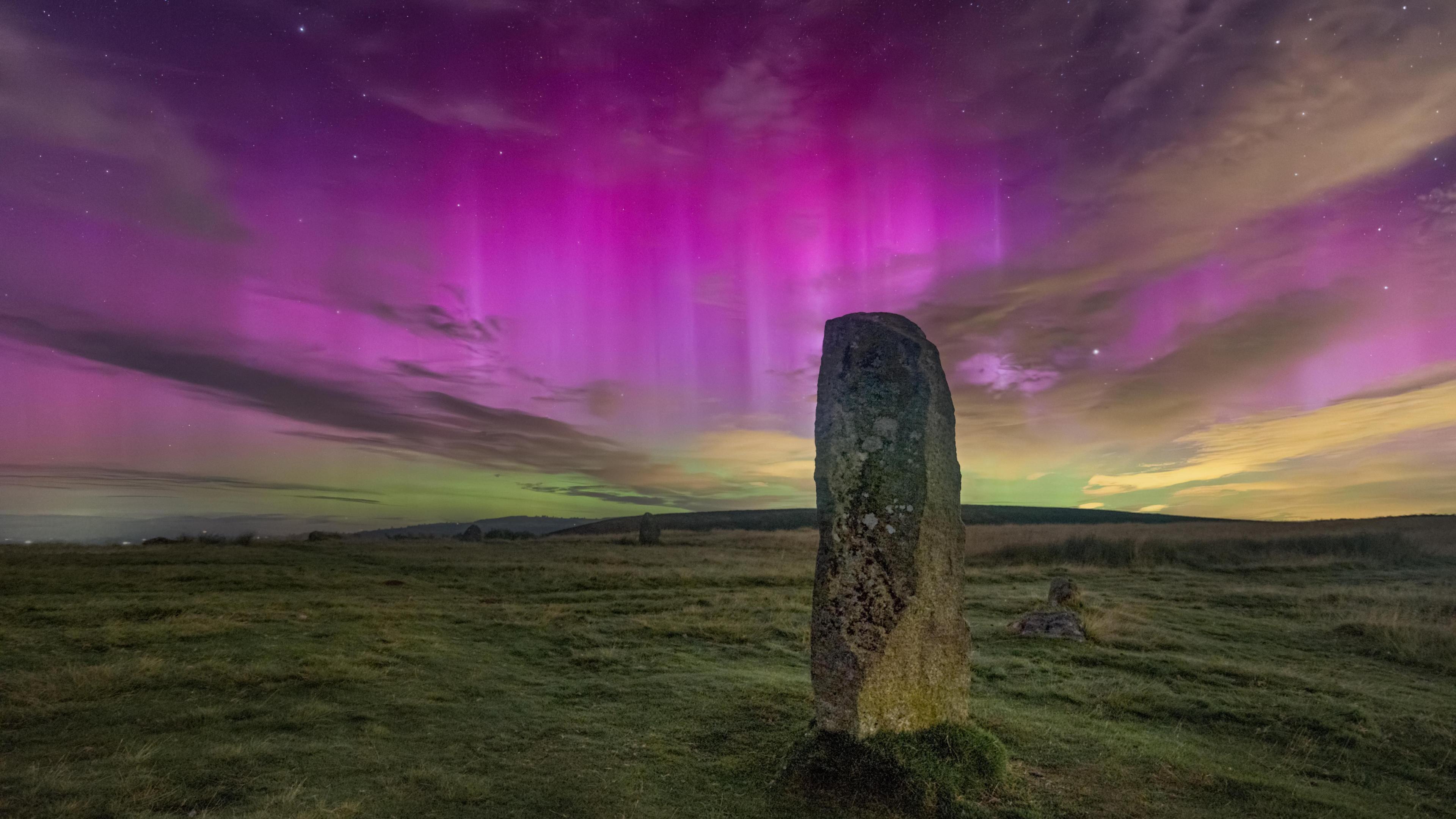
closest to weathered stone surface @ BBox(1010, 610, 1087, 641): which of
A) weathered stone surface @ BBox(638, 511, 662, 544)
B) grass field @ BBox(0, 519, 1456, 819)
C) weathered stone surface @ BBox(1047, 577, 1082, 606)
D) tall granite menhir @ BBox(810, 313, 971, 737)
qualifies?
grass field @ BBox(0, 519, 1456, 819)

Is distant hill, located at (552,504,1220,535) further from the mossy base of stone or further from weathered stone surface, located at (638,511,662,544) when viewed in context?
the mossy base of stone

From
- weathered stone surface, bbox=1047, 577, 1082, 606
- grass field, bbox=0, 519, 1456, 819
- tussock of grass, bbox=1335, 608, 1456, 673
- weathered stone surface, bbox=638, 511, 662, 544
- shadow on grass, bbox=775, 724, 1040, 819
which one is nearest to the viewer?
shadow on grass, bbox=775, 724, 1040, 819

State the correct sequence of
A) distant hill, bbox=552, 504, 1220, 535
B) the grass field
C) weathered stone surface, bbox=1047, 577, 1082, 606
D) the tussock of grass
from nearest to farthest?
the grass field → the tussock of grass → weathered stone surface, bbox=1047, 577, 1082, 606 → distant hill, bbox=552, 504, 1220, 535

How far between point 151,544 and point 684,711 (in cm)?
3345

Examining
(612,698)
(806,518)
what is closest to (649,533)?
(612,698)

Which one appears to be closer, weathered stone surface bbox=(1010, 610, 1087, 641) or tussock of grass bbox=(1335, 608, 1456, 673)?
tussock of grass bbox=(1335, 608, 1456, 673)

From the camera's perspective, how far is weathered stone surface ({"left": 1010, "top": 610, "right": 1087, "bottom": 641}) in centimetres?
1458

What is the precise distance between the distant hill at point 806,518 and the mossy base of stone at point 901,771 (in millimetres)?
88266

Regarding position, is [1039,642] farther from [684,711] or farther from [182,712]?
[182,712]

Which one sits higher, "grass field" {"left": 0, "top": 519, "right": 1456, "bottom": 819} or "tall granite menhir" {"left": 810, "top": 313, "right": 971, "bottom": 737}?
"tall granite menhir" {"left": 810, "top": 313, "right": 971, "bottom": 737}

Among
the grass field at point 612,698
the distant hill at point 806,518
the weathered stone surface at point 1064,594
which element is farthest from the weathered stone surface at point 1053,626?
the distant hill at point 806,518

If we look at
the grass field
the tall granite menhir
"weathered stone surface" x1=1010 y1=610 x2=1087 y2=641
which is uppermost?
the tall granite menhir

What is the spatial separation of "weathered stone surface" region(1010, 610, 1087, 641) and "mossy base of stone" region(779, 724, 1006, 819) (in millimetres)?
8258

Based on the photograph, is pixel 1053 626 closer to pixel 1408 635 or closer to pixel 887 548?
pixel 1408 635
